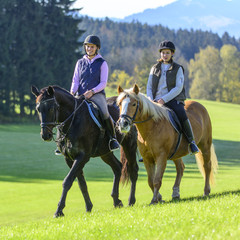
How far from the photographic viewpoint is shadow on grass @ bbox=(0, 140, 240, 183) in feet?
67.1

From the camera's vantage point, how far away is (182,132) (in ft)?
30.7

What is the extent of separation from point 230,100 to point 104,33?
68.7 meters

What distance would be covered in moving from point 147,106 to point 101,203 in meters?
5.98

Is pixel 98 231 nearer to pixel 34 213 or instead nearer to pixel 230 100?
pixel 34 213

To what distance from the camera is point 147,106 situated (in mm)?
8406

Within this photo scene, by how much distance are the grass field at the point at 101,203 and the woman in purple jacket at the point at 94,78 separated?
5.76ft

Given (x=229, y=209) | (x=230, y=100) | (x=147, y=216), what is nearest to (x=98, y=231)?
(x=147, y=216)

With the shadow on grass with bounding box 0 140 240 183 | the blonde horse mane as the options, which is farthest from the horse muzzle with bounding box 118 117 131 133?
the shadow on grass with bounding box 0 140 240 183

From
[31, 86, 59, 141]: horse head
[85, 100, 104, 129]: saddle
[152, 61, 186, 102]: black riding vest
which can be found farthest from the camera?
[152, 61, 186, 102]: black riding vest

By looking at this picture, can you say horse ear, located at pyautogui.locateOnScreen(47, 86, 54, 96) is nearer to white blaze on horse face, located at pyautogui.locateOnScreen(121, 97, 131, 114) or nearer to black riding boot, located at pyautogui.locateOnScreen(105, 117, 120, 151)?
white blaze on horse face, located at pyautogui.locateOnScreen(121, 97, 131, 114)

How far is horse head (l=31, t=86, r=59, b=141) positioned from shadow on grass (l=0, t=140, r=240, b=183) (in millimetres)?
11416

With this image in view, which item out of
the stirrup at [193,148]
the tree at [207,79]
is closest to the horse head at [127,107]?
the stirrup at [193,148]

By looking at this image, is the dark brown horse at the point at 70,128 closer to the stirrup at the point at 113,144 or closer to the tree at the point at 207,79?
the stirrup at the point at 113,144

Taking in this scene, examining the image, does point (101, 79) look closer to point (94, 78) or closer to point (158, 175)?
point (94, 78)
